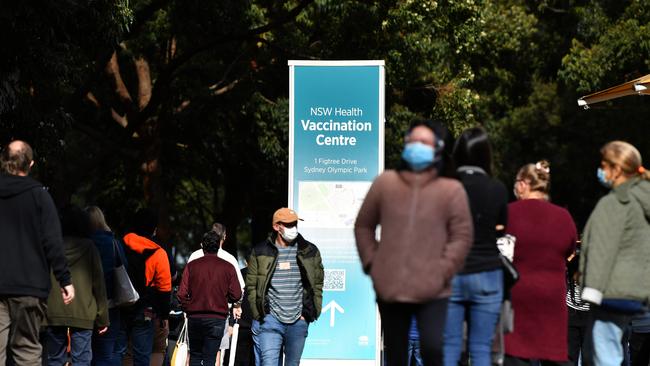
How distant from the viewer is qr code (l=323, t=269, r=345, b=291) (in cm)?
1364

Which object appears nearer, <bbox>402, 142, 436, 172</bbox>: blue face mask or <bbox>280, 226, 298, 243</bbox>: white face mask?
<bbox>402, 142, 436, 172</bbox>: blue face mask

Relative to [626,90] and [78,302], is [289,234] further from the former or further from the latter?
[626,90]

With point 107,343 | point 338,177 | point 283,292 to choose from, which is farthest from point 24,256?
point 338,177

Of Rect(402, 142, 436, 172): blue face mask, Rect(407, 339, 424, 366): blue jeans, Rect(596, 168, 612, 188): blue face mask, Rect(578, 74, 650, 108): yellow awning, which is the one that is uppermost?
Rect(578, 74, 650, 108): yellow awning

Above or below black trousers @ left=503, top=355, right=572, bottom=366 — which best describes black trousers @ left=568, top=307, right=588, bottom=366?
below

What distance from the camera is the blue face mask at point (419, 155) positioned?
→ 694 cm

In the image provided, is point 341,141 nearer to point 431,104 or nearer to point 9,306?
point 9,306

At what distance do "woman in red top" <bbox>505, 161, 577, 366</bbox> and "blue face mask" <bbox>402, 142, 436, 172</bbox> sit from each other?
1594 mm

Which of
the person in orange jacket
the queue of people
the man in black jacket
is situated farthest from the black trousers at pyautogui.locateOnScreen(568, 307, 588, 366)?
the man in black jacket

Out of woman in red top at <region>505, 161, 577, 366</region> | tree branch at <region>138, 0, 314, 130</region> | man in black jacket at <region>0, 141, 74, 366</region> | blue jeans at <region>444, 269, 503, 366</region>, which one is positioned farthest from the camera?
tree branch at <region>138, 0, 314, 130</region>

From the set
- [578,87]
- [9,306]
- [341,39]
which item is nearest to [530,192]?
[9,306]

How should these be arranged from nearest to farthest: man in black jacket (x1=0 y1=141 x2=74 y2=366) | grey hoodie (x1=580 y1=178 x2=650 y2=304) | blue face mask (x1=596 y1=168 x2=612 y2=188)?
grey hoodie (x1=580 y1=178 x2=650 y2=304), blue face mask (x1=596 y1=168 x2=612 y2=188), man in black jacket (x1=0 y1=141 x2=74 y2=366)

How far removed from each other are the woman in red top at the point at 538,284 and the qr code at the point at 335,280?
17.4ft

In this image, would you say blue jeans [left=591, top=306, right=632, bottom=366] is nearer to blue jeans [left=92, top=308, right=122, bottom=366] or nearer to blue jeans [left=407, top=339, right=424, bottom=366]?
blue jeans [left=407, top=339, right=424, bottom=366]
